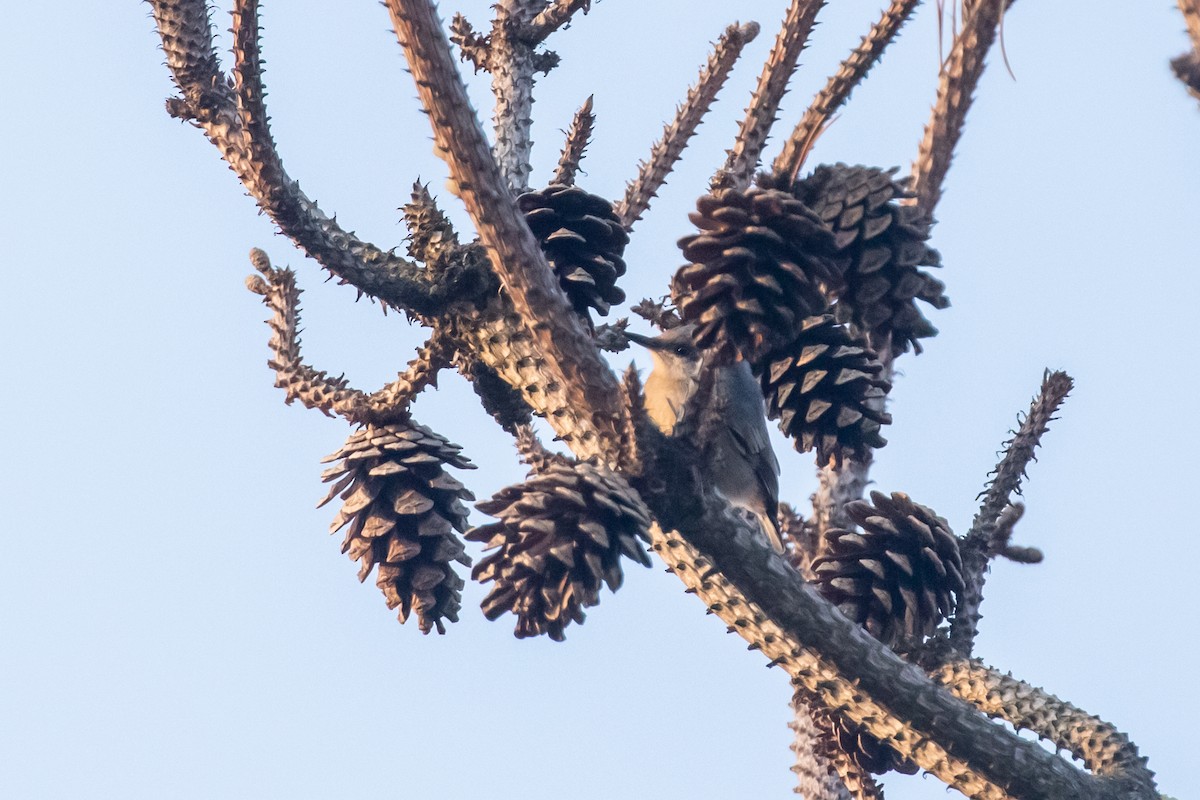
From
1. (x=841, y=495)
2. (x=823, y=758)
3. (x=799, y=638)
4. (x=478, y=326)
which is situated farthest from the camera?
(x=841, y=495)

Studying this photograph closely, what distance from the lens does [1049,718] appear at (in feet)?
10.8

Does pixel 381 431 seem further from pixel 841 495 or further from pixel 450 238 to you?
pixel 841 495

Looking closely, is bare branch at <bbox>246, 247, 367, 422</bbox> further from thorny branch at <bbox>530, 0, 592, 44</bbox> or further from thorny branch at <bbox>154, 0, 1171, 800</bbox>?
thorny branch at <bbox>530, 0, 592, 44</bbox>

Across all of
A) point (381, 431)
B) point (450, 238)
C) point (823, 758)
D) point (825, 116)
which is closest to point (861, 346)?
point (825, 116)

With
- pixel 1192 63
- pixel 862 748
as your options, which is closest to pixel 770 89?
pixel 862 748

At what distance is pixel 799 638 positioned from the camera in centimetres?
307

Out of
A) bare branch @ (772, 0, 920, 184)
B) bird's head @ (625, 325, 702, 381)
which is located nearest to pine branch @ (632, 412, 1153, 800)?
→ bare branch @ (772, 0, 920, 184)

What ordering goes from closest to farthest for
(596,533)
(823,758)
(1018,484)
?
(596,533) → (1018,484) → (823,758)

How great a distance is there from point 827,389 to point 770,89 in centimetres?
106

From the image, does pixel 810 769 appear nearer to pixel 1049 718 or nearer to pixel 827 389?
pixel 1049 718

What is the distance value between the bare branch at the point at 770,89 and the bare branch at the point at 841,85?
0.78 ft

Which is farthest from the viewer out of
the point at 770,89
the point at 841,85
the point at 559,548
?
the point at 770,89

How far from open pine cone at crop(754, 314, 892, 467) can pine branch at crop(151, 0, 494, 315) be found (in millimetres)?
941

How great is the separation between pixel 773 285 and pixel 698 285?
0.17 m
